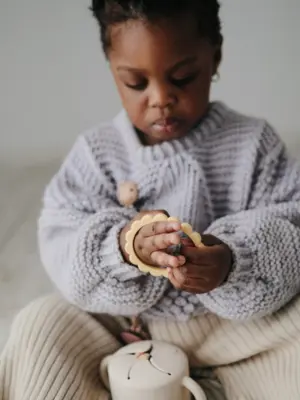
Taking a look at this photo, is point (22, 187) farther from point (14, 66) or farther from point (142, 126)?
point (142, 126)

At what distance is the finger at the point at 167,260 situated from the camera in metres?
0.54

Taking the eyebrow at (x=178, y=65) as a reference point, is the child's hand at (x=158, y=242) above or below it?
below

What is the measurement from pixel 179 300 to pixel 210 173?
0.13 metres

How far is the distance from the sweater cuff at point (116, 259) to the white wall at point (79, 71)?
1.79ft

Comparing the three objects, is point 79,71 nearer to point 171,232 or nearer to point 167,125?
point 167,125

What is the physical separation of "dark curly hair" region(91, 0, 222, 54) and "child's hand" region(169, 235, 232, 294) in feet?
0.63

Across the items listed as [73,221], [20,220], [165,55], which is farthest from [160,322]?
[20,220]

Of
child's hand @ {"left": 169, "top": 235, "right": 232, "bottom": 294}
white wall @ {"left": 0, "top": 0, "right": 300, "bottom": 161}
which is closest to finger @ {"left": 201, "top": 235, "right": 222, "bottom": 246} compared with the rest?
child's hand @ {"left": 169, "top": 235, "right": 232, "bottom": 294}

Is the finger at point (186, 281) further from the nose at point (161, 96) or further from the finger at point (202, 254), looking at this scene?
the nose at point (161, 96)

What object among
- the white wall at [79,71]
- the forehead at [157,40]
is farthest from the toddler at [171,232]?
the white wall at [79,71]

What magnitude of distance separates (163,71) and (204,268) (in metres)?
0.18

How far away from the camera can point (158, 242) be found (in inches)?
21.5

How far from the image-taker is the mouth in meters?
0.62

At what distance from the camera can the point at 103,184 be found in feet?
2.33
